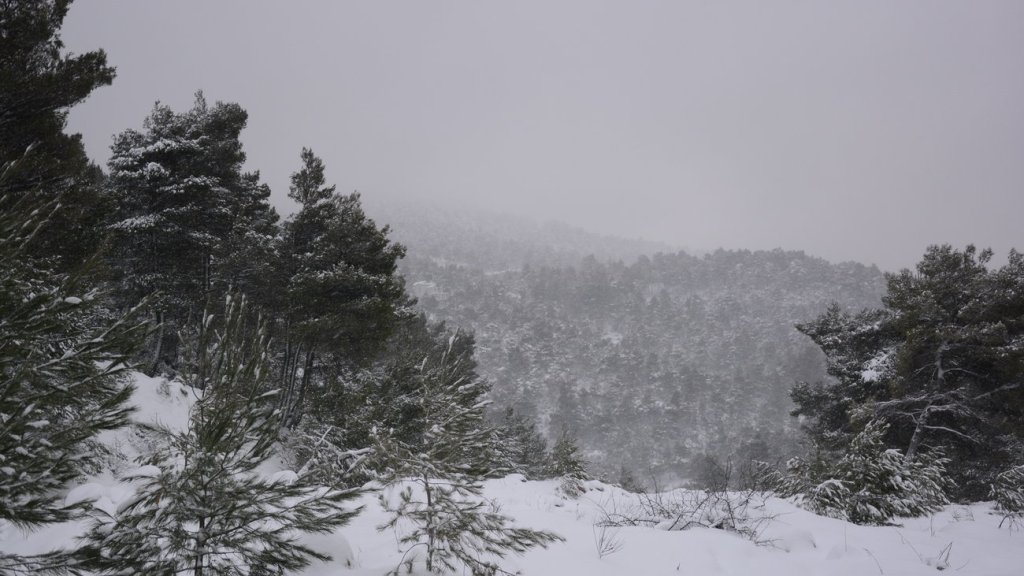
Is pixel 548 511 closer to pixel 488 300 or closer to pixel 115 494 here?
pixel 115 494

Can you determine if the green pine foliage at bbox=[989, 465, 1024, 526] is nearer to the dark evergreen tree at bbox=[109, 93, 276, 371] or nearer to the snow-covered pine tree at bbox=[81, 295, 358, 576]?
the snow-covered pine tree at bbox=[81, 295, 358, 576]

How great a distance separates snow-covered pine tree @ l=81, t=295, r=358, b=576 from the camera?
2371 mm

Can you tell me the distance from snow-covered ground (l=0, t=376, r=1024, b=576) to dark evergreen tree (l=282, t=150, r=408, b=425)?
6128mm

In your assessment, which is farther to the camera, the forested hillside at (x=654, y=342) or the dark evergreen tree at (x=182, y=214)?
the forested hillside at (x=654, y=342)

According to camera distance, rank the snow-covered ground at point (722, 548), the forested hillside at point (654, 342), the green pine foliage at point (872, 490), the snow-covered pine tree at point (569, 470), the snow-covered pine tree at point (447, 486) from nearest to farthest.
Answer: the snow-covered pine tree at point (447, 486)
the snow-covered ground at point (722, 548)
the green pine foliage at point (872, 490)
the snow-covered pine tree at point (569, 470)
the forested hillside at point (654, 342)

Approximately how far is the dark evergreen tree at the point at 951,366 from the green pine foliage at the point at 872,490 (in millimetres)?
4682

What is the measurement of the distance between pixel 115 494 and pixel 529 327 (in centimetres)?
7185

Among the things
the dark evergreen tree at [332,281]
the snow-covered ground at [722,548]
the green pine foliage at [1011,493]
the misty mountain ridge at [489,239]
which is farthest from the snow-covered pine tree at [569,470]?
the misty mountain ridge at [489,239]

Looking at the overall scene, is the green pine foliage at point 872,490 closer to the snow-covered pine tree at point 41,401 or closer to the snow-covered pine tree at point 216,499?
the snow-covered pine tree at point 216,499

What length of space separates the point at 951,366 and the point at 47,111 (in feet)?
71.3

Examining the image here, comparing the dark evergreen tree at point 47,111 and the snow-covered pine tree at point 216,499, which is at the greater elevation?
the dark evergreen tree at point 47,111

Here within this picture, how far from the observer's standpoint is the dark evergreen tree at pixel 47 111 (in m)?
6.70

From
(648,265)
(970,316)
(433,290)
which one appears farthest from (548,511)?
(648,265)

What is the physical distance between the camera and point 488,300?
78938mm
